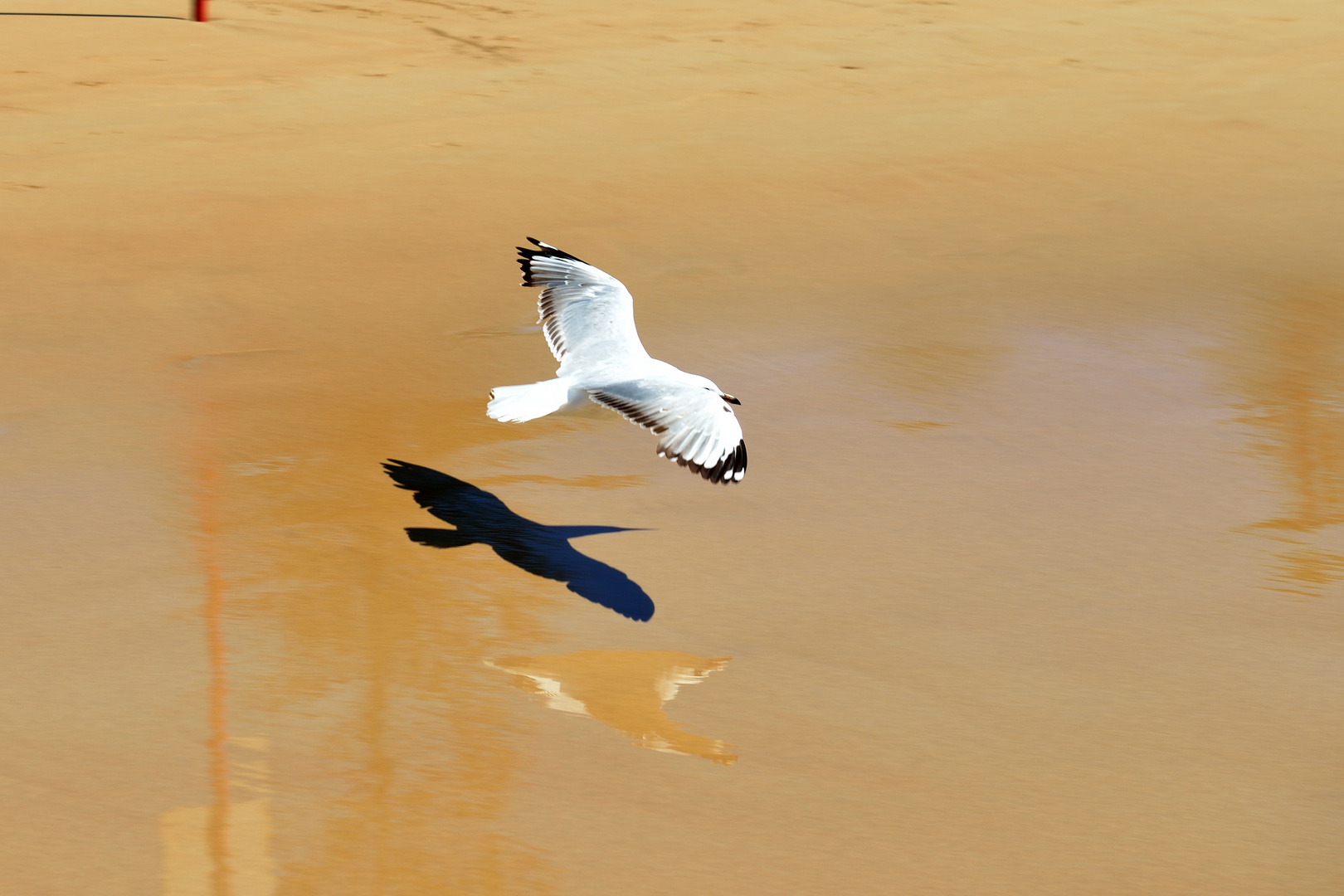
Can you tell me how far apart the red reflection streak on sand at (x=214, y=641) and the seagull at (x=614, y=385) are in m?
1.07

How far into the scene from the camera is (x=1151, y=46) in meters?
13.5

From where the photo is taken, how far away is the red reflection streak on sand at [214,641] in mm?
4070

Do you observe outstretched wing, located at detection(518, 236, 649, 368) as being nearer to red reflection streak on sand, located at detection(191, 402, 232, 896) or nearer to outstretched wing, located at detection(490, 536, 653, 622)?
outstretched wing, located at detection(490, 536, 653, 622)

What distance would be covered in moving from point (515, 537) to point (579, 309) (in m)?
1.05

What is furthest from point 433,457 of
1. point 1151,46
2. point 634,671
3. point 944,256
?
point 1151,46

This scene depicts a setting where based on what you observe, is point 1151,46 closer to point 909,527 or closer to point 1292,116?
point 1292,116

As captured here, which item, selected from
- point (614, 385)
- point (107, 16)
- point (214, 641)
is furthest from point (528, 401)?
point (107, 16)

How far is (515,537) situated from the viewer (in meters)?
5.89

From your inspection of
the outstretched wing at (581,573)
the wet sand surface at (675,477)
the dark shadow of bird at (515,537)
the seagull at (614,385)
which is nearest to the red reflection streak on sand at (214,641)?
the wet sand surface at (675,477)

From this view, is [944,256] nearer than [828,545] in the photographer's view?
No

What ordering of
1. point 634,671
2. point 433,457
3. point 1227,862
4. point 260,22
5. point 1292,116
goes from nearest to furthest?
1. point 1227,862
2. point 634,671
3. point 433,457
4. point 1292,116
5. point 260,22

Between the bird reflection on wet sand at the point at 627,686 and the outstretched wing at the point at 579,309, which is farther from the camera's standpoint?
the outstretched wing at the point at 579,309

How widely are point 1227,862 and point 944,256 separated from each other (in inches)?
214

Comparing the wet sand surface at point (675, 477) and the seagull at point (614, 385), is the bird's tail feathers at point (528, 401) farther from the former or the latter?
the wet sand surface at point (675, 477)
